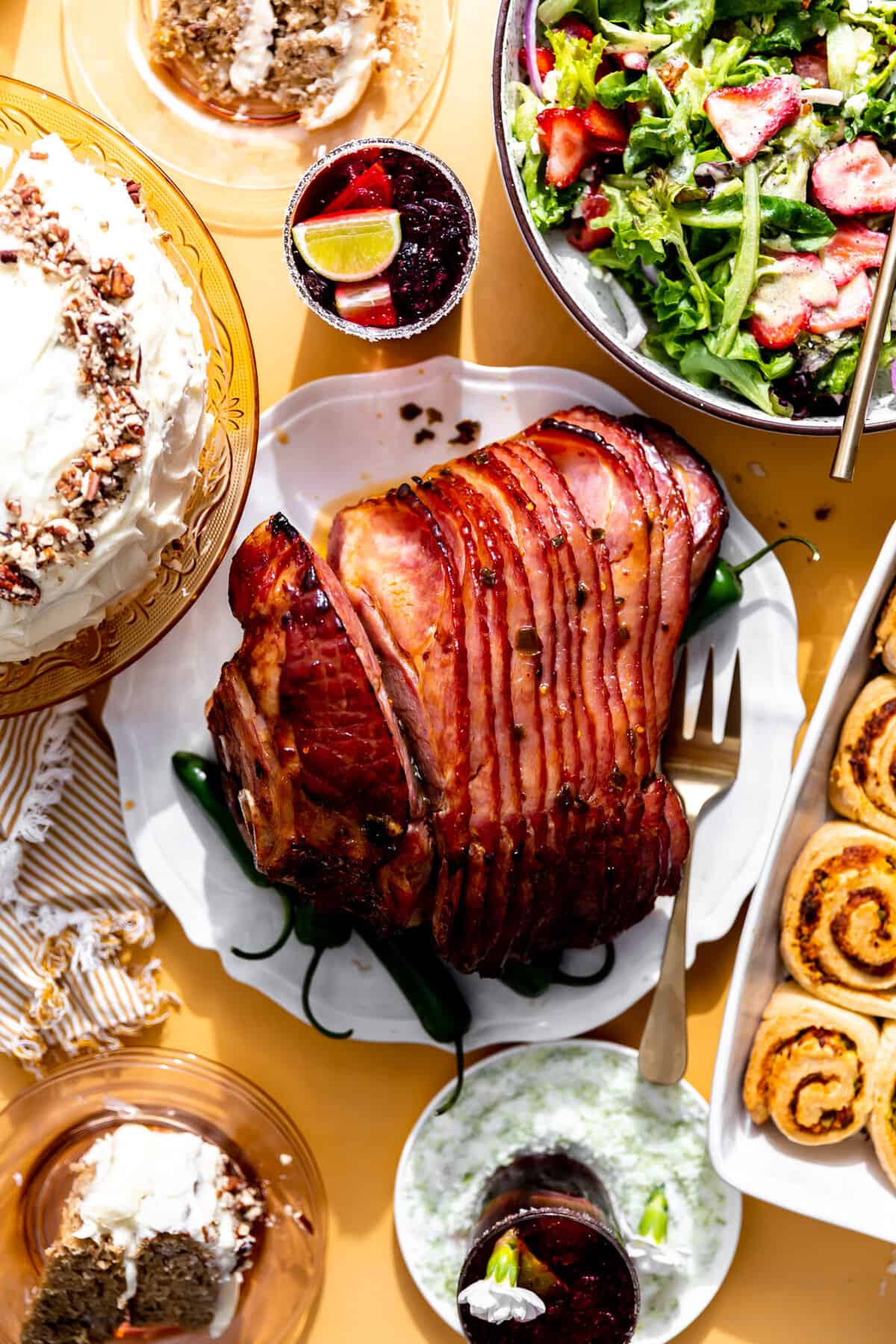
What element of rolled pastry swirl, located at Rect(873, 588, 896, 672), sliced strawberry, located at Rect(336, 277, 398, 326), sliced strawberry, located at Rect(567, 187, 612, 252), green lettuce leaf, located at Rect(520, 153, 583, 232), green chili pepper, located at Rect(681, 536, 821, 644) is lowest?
rolled pastry swirl, located at Rect(873, 588, 896, 672)

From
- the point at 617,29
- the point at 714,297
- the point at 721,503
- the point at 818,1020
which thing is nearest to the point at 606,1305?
the point at 818,1020

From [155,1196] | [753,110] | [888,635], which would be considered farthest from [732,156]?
[155,1196]

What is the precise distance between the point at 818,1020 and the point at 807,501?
1202 millimetres

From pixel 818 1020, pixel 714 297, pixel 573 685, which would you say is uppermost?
pixel 714 297

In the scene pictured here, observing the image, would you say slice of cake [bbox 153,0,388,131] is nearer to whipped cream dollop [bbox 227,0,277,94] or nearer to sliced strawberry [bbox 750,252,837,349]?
whipped cream dollop [bbox 227,0,277,94]

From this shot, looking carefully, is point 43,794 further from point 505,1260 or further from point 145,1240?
point 505,1260

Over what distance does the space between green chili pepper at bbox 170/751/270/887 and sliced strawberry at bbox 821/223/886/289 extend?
5.79 ft

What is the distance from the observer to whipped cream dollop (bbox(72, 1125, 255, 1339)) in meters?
2.73

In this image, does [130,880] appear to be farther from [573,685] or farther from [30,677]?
[573,685]

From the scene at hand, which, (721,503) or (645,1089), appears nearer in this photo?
(721,503)

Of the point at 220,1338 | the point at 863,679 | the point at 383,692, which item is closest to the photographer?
the point at 383,692

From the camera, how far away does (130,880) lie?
9.58 feet

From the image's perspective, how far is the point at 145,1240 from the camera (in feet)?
8.95

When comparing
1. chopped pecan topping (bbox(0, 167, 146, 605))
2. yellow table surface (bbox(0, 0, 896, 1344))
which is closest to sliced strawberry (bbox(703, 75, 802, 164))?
yellow table surface (bbox(0, 0, 896, 1344))
